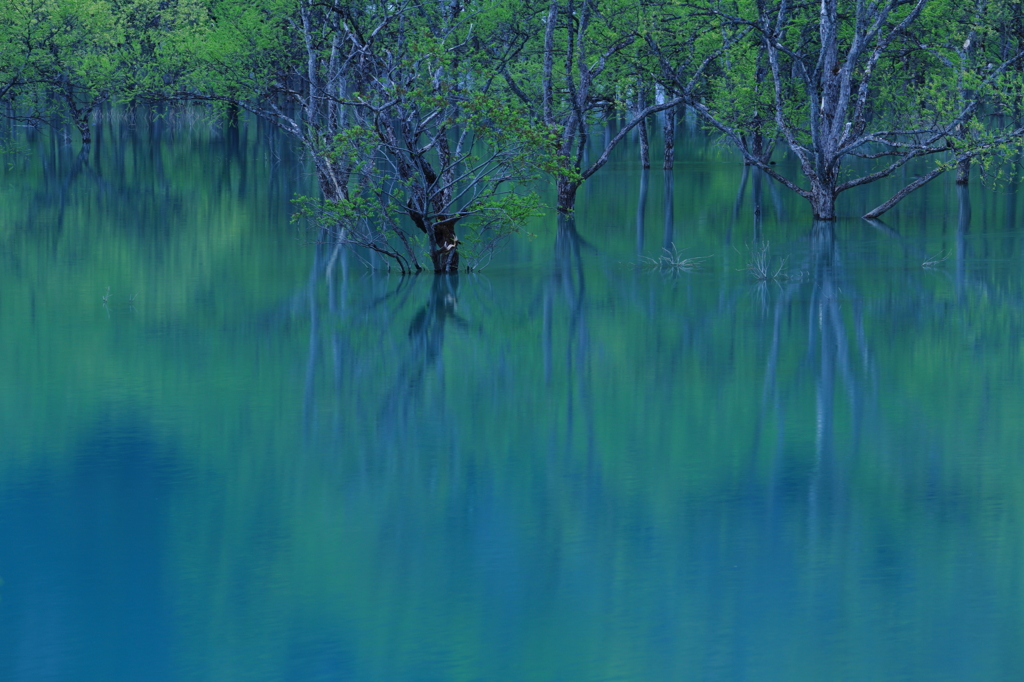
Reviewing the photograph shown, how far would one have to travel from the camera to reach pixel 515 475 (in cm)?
894

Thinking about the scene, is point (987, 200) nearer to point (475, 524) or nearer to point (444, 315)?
point (444, 315)

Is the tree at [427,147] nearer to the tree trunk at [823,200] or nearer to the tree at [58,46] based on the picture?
the tree trunk at [823,200]

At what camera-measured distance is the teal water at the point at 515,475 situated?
617cm

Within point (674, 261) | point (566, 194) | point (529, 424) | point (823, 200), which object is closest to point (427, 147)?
point (674, 261)

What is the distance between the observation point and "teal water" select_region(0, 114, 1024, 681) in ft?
20.2

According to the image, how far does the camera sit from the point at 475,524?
25.8 ft

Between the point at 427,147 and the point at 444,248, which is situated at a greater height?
the point at 427,147

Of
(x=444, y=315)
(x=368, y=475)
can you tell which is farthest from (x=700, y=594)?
(x=444, y=315)

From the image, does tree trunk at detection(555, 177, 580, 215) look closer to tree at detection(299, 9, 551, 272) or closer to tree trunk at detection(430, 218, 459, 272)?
tree trunk at detection(430, 218, 459, 272)

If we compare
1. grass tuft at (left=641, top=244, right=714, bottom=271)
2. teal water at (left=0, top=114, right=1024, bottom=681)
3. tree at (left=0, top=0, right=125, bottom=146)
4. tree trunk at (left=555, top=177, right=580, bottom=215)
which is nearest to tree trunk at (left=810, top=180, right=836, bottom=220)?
tree trunk at (left=555, top=177, right=580, bottom=215)

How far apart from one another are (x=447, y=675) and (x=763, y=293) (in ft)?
40.8

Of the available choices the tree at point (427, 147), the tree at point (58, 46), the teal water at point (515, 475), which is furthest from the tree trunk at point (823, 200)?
the tree at point (58, 46)

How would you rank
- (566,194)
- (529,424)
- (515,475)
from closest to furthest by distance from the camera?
(515,475) < (529,424) < (566,194)

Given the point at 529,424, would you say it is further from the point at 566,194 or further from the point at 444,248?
the point at 566,194
